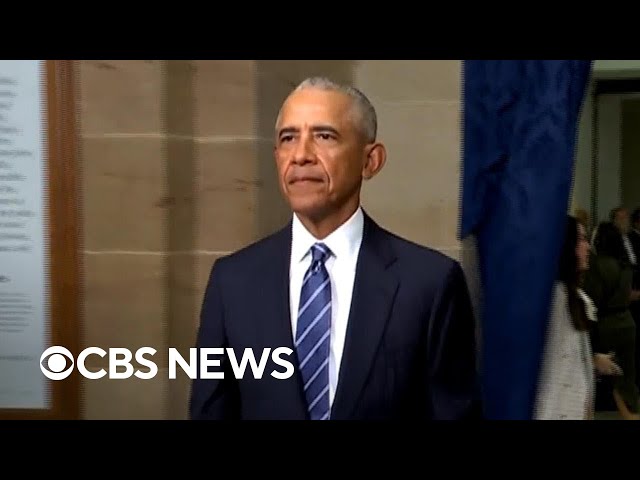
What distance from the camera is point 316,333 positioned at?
1684 mm

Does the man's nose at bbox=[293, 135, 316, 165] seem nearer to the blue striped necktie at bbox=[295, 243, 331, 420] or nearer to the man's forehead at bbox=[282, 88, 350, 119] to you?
the man's forehead at bbox=[282, 88, 350, 119]

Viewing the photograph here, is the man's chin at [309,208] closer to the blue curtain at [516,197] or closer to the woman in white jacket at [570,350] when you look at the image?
the blue curtain at [516,197]

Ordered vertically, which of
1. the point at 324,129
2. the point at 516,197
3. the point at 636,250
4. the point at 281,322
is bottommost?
the point at 281,322

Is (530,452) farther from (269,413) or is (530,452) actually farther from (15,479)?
(15,479)

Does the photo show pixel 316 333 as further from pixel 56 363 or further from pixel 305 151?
pixel 56 363

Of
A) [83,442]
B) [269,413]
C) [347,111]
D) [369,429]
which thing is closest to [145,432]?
[83,442]

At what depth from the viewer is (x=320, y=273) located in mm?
1683

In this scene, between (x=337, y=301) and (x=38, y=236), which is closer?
(x=337, y=301)

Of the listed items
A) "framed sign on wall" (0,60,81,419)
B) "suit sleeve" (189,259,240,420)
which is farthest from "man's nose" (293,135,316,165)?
"framed sign on wall" (0,60,81,419)

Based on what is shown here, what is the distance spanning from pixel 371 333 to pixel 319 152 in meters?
0.36

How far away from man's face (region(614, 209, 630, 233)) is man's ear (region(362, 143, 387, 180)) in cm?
50

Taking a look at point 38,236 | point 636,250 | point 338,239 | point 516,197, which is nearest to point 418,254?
point 338,239

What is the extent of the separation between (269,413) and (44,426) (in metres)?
0.51

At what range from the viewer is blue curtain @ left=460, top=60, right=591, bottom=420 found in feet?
5.81
